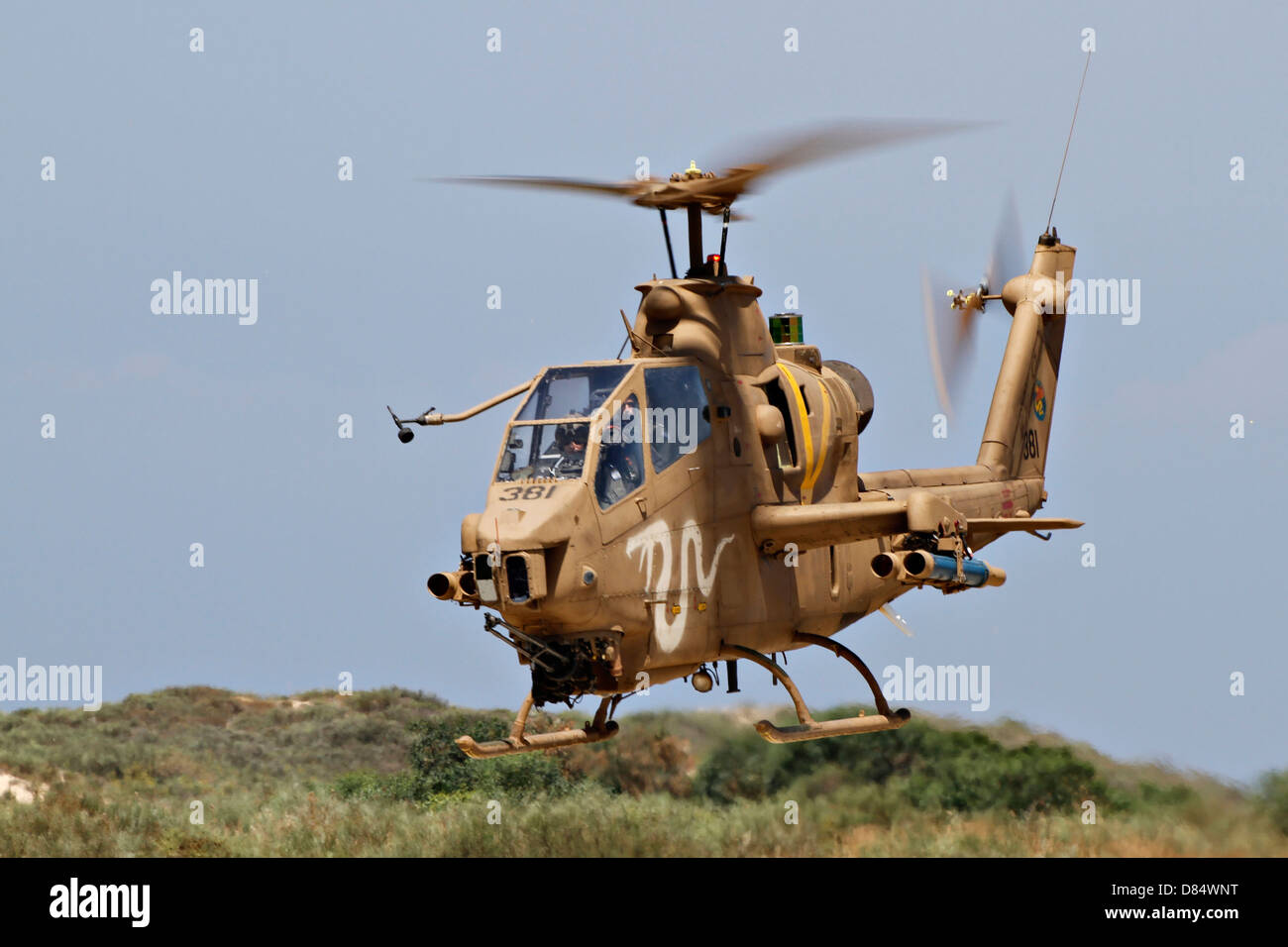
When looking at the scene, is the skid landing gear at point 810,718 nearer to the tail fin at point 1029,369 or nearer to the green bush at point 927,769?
the green bush at point 927,769

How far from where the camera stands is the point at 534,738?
1748cm

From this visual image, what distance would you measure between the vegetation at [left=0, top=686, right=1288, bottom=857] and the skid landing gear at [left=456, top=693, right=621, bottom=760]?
381 cm

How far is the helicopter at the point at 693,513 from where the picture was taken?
16.4m

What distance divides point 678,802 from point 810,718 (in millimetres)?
6066

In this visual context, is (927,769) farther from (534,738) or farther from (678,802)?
(534,738)

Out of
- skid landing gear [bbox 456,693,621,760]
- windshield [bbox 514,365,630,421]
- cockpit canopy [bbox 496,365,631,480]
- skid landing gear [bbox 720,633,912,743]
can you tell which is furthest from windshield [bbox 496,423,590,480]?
skid landing gear [bbox 720,633,912,743]

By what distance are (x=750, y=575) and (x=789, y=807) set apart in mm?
5572

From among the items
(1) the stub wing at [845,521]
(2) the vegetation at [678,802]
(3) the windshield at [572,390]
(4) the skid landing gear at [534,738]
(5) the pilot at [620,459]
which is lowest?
(2) the vegetation at [678,802]

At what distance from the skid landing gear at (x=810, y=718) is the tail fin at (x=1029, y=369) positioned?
15.4 feet

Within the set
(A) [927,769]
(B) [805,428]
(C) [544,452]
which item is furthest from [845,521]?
(A) [927,769]

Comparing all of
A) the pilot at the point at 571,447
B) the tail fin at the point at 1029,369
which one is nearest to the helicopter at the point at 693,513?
the pilot at the point at 571,447

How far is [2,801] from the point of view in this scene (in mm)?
24328
